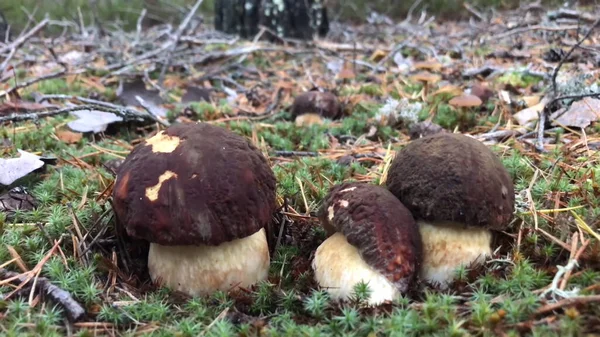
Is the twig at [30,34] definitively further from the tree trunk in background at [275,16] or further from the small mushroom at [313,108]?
the tree trunk in background at [275,16]

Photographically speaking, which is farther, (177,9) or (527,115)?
(177,9)

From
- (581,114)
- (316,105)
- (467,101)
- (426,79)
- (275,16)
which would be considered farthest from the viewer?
(275,16)

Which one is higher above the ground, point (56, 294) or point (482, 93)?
point (482, 93)

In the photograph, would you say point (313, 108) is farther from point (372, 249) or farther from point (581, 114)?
point (372, 249)

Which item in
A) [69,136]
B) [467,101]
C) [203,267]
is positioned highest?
[467,101]

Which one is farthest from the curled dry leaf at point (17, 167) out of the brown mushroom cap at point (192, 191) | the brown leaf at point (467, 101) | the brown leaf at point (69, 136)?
the brown leaf at point (467, 101)

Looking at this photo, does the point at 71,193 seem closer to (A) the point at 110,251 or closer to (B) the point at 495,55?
(A) the point at 110,251

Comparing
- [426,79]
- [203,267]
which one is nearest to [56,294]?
[203,267]
